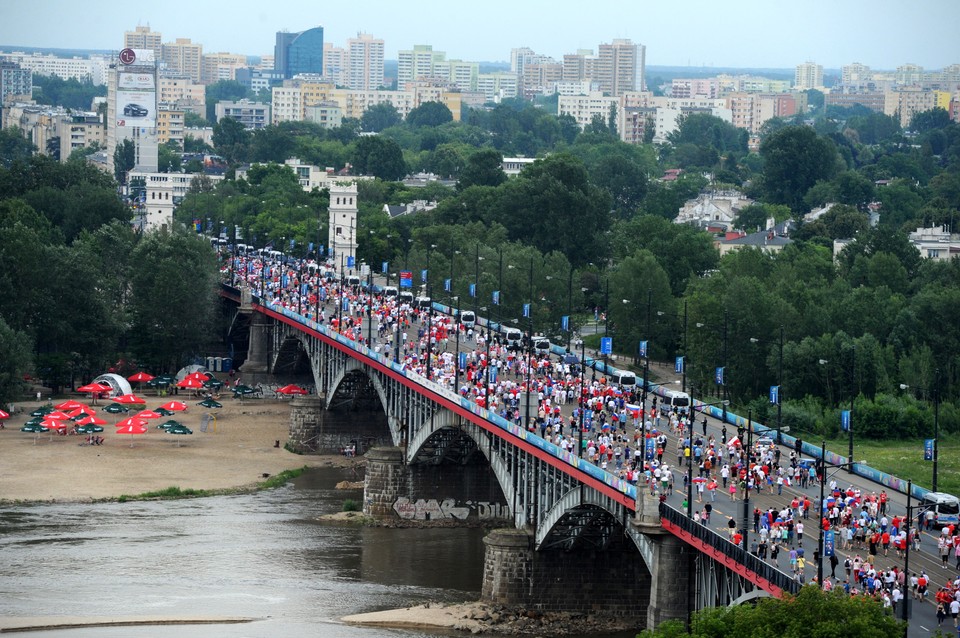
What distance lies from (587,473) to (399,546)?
24.2 m

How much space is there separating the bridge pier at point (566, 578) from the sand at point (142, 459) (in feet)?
98.6

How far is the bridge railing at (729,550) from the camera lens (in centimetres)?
5722

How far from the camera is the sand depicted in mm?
105125

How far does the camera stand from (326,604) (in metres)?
82.0

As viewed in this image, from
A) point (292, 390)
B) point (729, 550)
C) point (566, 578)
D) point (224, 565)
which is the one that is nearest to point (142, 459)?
point (224, 565)

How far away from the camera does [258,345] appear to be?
480 ft

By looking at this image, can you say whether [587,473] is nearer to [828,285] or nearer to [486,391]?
[486,391]

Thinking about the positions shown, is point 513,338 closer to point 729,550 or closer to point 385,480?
point 385,480

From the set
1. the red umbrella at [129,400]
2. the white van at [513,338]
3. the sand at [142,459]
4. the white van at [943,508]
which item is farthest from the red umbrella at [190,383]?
the white van at [943,508]

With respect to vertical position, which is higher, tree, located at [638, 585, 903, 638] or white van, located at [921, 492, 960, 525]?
white van, located at [921, 492, 960, 525]

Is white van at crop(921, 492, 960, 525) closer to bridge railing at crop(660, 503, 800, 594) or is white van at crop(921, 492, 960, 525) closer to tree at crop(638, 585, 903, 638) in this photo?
bridge railing at crop(660, 503, 800, 594)

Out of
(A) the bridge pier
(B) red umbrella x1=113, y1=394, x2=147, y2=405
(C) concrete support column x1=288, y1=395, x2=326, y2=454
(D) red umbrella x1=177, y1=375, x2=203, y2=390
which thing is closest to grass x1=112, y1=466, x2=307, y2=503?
(C) concrete support column x1=288, y1=395, x2=326, y2=454

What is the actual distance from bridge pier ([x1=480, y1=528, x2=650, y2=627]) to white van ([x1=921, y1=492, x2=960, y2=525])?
669 inches

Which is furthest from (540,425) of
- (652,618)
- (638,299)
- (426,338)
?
(638,299)
